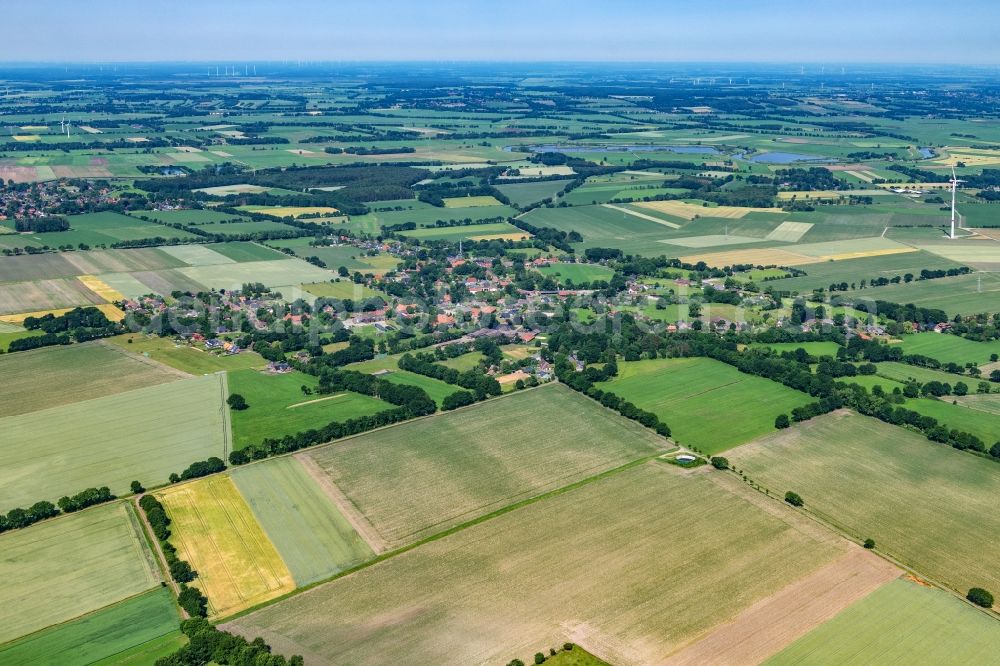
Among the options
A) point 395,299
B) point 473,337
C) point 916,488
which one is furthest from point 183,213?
point 916,488

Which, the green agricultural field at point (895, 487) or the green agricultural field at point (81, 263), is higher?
the green agricultural field at point (81, 263)

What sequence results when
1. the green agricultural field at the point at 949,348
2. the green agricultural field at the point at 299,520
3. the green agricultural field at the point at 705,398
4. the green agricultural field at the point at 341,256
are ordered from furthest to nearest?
the green agricultural field at the point at 341,256, the green agricultural field at the point at 949,348, the green agricultural field at the point at 705,398, the green agricultural field at the point at 299,520

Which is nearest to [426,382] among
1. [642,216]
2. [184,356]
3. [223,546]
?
[184,356]

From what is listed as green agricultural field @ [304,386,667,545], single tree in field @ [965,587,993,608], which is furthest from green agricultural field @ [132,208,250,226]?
single tree in field @ [965,587,993,608]

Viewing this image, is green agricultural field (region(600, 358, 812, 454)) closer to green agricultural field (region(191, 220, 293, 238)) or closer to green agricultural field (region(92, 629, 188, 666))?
green agricultural field (region(92, 629, 188, 666))

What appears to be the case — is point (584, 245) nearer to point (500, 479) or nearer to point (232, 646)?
point (500, 479)

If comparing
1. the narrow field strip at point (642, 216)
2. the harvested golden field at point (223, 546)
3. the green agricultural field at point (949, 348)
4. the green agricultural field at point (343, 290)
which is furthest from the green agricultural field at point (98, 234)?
the green agricultural field at point (949, 348)

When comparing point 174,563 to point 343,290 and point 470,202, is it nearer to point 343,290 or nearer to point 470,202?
point 343,290

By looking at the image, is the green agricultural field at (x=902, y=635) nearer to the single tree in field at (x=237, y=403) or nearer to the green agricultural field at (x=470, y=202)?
the single tree in field at (x=237, y=403)

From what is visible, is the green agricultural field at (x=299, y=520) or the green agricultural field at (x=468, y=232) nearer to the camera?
the green agricultural field at (x=299, y=520)
